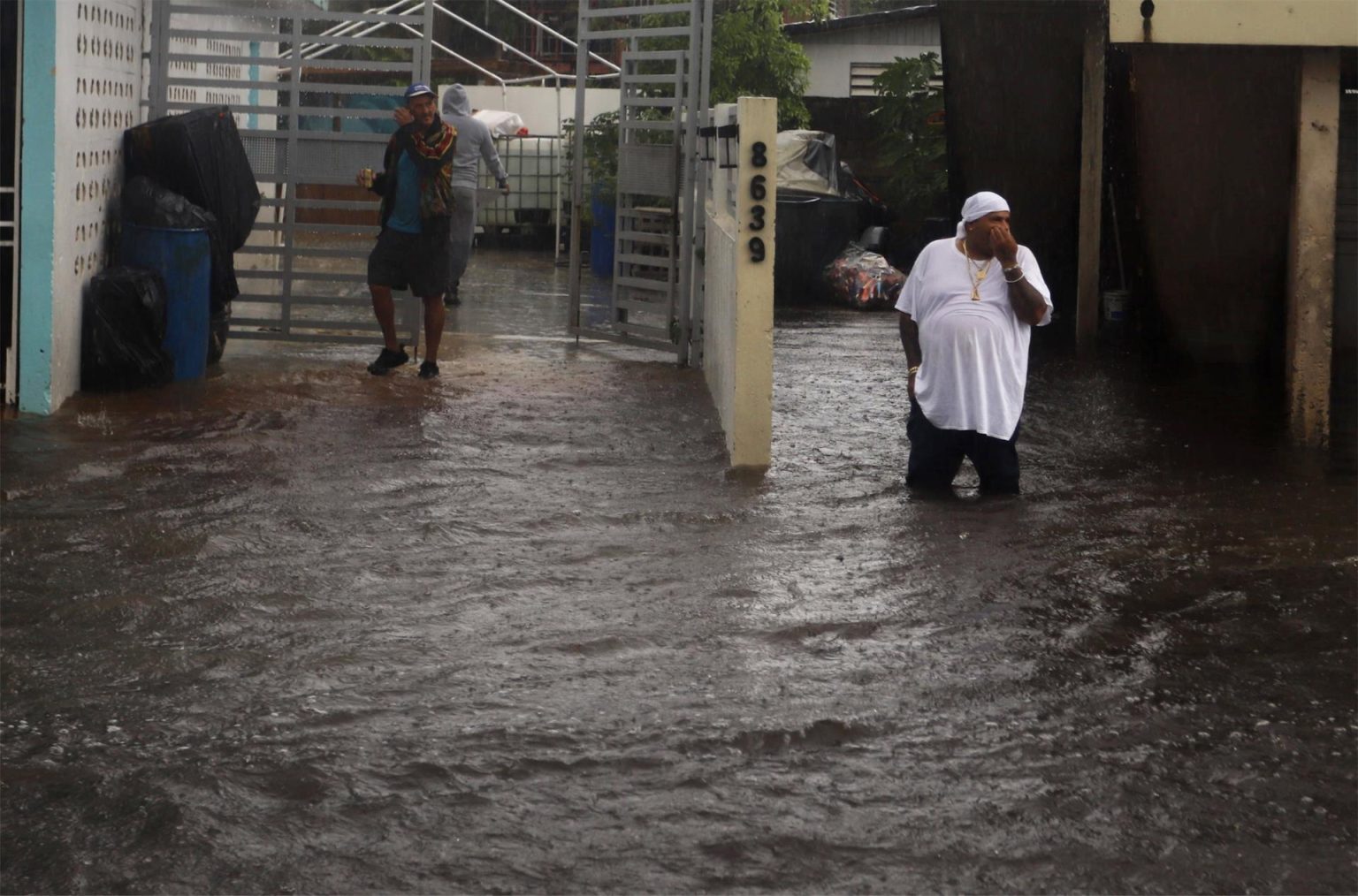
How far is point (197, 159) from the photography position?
36.8ft

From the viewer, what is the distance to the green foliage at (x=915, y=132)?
→ 19.2 metres

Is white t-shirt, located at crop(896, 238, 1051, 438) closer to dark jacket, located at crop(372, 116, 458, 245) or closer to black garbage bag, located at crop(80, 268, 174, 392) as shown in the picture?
dark jacket, located at crop(372, 116, 458, 245)

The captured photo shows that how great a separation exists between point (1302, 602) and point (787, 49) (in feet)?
49.0

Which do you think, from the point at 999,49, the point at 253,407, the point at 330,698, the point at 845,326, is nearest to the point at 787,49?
the point at 845,326

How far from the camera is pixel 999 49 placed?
1345 centimetres

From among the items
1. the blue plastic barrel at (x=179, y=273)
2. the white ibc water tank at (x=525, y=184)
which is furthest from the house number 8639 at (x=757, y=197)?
the white ibc water tank at (x=525, y=184)

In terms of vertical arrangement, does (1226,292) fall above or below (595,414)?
above

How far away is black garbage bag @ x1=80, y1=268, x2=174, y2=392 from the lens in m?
10.5

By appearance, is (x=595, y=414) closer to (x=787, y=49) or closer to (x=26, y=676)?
(x=26, y=676)

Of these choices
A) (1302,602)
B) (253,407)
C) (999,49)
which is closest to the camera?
(1302,602)

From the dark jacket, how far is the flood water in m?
2.04

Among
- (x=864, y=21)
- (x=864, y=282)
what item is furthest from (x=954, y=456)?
(x=864, y=21)

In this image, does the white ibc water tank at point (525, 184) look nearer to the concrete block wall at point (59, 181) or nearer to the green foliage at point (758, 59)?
the green foliage at point (758, 59)

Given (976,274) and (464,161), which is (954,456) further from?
(464,161)
